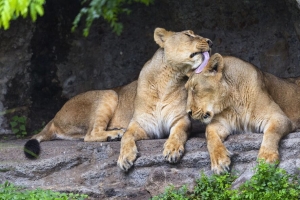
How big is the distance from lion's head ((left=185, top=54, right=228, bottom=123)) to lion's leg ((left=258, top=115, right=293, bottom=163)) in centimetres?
57

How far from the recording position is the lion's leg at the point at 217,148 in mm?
5605

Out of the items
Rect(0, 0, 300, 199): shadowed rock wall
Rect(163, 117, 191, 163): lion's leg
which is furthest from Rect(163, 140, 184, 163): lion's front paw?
Rect(0, 0, 300, 199): shadowed rock wall

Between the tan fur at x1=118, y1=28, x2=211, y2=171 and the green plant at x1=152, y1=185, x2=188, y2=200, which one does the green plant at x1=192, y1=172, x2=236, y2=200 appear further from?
the tan fur at x1=118, y1=28, x2=211, y2=171

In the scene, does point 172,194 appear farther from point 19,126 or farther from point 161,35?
point 19,126

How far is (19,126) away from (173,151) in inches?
109

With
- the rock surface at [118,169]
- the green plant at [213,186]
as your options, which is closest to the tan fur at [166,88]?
the rock surface at [118,169]

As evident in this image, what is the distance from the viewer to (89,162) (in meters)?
6.36

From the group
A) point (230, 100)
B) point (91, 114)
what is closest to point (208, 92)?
point (230, 100)

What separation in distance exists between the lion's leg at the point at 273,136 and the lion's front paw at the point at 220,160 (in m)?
0.31

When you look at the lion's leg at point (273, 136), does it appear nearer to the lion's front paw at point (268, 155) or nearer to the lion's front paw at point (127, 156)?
the lion's front paw at point (268, 155)

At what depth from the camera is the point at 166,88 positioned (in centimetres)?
682

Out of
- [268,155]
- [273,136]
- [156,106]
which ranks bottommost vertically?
[268,155]

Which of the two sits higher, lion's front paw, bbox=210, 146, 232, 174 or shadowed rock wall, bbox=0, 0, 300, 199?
shadowed rock wall, bbox=0, 0, 300, 199

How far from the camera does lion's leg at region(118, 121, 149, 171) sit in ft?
19.6
